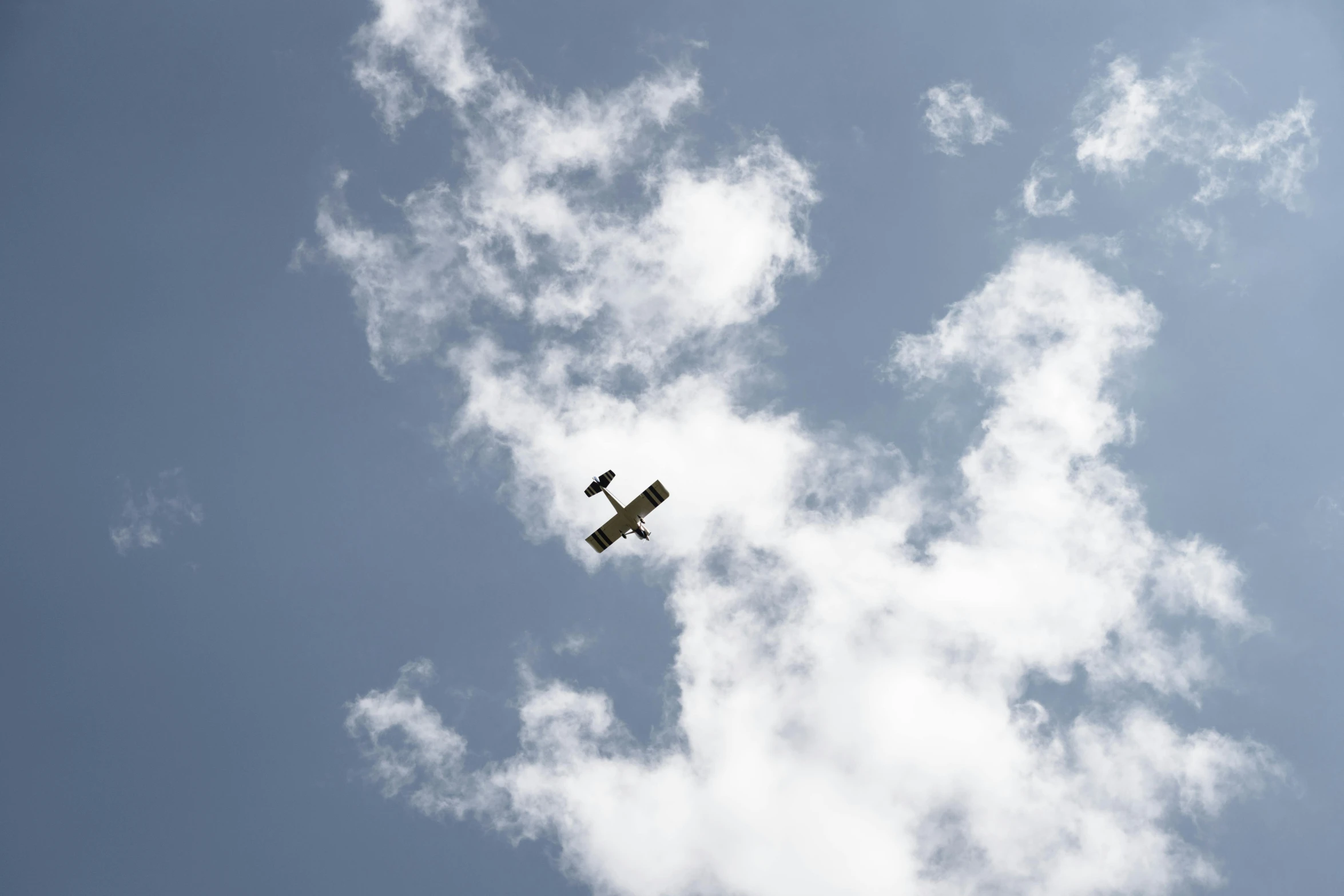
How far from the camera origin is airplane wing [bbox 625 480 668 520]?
106812mm

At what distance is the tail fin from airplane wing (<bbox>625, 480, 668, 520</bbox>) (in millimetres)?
4781

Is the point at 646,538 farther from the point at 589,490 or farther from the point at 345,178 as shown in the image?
the point at 345,178

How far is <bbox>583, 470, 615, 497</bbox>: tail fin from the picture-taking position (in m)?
102

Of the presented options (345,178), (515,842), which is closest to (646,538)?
(515,842)

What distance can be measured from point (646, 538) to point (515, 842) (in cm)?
5428

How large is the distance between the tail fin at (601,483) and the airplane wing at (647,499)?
188 inches

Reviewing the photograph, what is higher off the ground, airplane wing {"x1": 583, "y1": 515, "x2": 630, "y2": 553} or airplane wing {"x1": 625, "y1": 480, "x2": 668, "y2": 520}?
airplane wing {"x1": 625, "y1": 480, "x2": 668, "y2": 520}

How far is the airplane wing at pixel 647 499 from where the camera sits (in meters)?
107

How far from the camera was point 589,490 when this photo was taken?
101562 mm

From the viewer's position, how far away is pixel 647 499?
351ft

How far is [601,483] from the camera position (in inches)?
4050

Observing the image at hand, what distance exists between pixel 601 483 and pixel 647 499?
20.8 ft

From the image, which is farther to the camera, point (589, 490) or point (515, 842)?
point (515, 842)

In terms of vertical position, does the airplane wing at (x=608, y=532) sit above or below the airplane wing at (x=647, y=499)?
below
